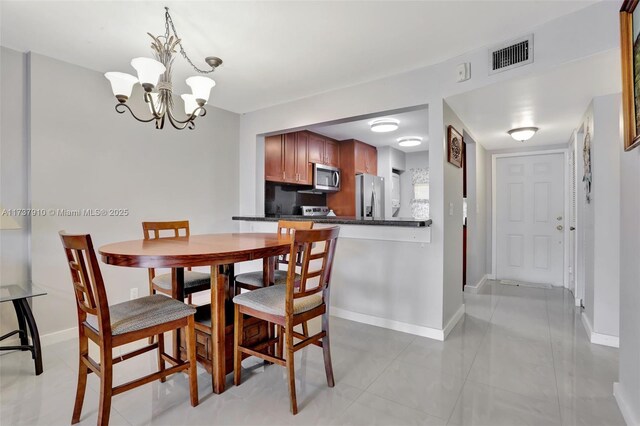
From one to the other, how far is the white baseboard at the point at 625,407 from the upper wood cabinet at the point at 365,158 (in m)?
4.01

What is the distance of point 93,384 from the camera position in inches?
74.7

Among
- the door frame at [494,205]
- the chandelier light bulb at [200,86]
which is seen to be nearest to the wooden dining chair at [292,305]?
the chandelier light bulb at [200,86]

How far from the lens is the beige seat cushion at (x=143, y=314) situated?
1471mm

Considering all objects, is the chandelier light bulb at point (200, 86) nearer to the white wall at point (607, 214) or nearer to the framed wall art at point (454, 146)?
the framed wall art at point (454, 146)

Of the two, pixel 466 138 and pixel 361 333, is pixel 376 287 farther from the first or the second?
pixel 466 138

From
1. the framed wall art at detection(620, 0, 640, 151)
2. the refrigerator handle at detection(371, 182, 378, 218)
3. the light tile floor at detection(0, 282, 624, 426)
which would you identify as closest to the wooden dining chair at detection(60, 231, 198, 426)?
the light tile floor at detection(0, 282, 624, 426)

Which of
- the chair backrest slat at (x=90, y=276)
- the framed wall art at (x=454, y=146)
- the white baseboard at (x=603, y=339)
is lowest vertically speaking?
the white baseboard at (x=603, y=339)

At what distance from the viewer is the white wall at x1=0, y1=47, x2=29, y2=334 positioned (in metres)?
2.31

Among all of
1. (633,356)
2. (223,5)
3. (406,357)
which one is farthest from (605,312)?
(223,5)

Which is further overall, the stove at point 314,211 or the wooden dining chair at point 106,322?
the stove at point 314,211

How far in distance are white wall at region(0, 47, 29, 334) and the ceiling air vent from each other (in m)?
3.53

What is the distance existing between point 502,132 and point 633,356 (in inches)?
111

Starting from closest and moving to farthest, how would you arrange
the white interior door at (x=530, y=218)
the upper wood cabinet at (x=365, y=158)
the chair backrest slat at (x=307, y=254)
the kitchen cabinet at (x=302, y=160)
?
1. the chair backrest slat at (x=307, y=254)
2. the white interior door at (x=530, y=218)
3. the kitchen cabinet at (x=302, y=160)
4. the upper wood cabinet at (x=365, y=158)

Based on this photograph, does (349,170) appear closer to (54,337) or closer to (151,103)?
(151,103)
